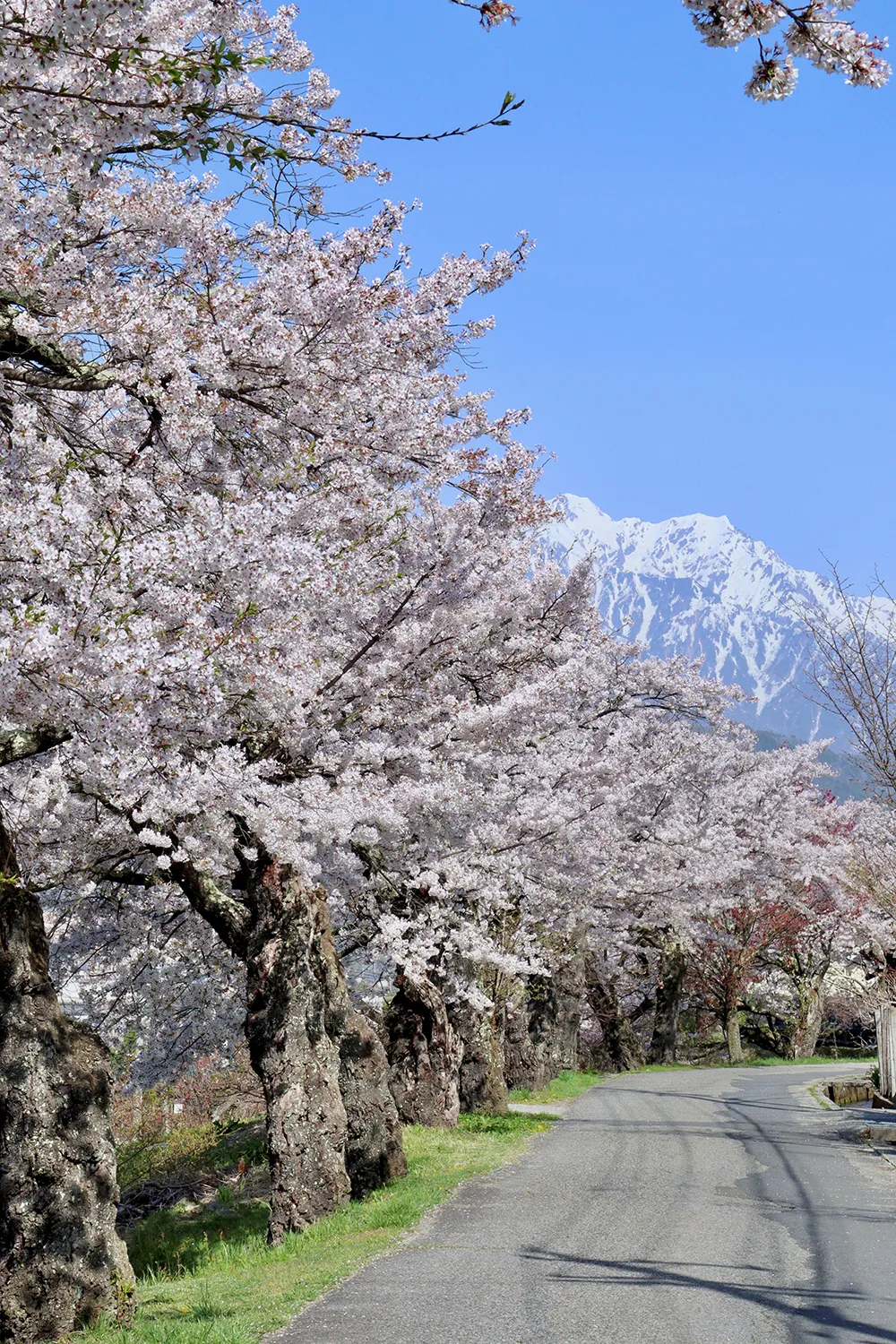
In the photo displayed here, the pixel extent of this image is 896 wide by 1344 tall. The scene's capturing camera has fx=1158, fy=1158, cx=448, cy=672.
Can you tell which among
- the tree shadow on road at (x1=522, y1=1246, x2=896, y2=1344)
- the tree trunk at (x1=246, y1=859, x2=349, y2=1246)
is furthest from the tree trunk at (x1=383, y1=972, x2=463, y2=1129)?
the tree shadow on road at (x1=522, y1=1246, x2=896, y2=1344)

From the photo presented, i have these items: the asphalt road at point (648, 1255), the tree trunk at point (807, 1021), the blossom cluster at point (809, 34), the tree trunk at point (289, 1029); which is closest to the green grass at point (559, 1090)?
the asphalt road at point (648, 1255)

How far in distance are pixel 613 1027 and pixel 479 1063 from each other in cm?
1735

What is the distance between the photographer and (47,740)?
Answer: 23.0 ft

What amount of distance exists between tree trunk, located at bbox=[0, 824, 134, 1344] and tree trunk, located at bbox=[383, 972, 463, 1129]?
9.18 m

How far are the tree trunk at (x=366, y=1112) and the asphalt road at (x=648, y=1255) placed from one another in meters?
1.10

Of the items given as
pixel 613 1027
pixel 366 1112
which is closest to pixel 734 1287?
pixel 366 1112

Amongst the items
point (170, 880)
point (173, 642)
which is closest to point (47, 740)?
point (173, 642)

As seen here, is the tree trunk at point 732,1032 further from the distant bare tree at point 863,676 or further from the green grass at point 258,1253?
the distant bare tree at point 863,676

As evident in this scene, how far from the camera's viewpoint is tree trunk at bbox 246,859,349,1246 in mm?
11312

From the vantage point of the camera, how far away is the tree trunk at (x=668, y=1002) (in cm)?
3697

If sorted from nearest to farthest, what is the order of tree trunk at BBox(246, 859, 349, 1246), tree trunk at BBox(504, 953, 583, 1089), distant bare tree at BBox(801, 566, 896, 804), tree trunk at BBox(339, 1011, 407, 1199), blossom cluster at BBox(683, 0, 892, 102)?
blossom cluster at BBox(683, 0, 892, 102), tree trunk at BBox(246, 859, 349, 1246), tree trunk at BBox(339, 1011, 407, 1199), distant bare tree at BBox(801, 566, 896, 804), tree trunk at BBox(504, 953, 583, 1089)

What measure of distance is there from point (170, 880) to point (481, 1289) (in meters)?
5.83

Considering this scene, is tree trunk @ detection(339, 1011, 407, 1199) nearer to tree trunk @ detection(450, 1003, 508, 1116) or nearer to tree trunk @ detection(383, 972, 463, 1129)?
tree trunk @ detection(383, 972, 463, 1129)

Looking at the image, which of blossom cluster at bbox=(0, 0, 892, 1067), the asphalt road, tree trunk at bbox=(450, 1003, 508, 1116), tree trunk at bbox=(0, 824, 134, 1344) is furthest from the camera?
tree trunk at bbox=(450, 1003, 508, 1116)
